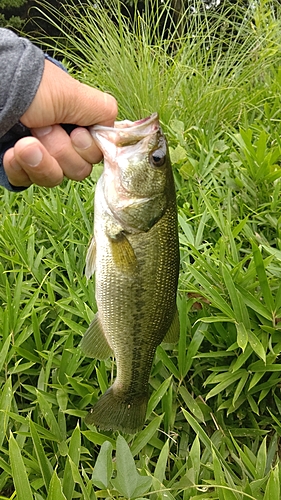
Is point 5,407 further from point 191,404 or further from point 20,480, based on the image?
point 191,404

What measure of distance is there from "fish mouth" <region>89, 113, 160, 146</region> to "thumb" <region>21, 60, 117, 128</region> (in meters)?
0.06

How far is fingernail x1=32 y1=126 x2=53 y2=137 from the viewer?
157 cm

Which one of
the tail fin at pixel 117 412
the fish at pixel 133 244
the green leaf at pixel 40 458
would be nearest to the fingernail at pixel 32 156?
the fish at pixel 133 244

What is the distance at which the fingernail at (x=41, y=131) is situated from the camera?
157 cm

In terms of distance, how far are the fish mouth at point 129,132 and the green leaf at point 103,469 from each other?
960mm

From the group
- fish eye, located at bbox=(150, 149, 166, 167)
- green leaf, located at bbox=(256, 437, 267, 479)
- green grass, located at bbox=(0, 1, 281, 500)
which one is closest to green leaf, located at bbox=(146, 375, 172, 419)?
green grass, located at bbox=(0, 1, 281, 500)

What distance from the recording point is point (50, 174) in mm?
1573

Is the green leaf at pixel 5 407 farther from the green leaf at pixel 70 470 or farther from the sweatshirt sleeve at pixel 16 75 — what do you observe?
the sweatshirt sleeve at pixel 16 75

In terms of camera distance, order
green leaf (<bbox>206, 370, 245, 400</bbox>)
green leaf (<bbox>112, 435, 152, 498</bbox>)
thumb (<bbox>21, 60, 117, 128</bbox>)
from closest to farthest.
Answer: green leaf (<bbox>112, 435, 152, 498</bbox>) < thumb (<bbox>21, 60, 117, 128</bbox>) < green leaf (<bbox>206, 370, 245, 400</bbox>)

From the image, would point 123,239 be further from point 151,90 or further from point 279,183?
point 151,90

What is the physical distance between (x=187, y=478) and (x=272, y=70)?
13.8 feet

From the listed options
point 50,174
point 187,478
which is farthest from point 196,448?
point 50,174

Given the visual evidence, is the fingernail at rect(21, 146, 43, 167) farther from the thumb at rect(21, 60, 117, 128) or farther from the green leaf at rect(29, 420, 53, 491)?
the green leaf at rect(29, 420, 53, 491)

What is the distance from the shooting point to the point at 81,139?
5.24 ft
